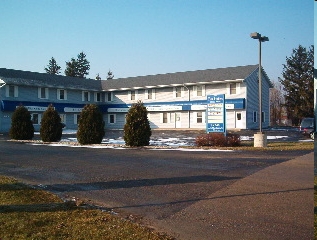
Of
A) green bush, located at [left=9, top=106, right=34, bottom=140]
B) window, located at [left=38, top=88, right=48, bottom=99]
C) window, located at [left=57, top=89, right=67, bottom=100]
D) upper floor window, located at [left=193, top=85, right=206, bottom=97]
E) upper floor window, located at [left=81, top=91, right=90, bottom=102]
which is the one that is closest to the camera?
green bush, located at [left=9, top=106, right=34, bottom=140]

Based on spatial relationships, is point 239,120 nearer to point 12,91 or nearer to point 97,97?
point 97,97

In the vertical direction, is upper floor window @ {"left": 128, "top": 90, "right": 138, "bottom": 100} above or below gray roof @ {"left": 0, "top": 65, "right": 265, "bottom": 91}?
below

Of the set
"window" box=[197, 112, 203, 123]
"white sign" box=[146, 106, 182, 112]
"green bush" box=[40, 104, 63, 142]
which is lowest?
"green bush" box=[40, 104, 63, 142]

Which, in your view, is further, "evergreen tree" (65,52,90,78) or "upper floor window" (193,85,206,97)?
"evergreen tree" (65,52,90,78)

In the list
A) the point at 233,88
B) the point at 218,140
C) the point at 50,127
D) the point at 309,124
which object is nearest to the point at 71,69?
the point at 233,88

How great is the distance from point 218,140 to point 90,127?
8.14m

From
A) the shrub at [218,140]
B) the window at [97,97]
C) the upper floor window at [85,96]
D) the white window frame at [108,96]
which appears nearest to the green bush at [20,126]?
the shrub at [218,140]

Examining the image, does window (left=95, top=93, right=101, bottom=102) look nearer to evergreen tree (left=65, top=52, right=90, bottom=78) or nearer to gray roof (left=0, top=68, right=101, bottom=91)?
gray roof (left=0, top=68, right=101, bottom=91)

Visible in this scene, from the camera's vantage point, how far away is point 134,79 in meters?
53.8

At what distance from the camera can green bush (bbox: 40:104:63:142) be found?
84.5 ft

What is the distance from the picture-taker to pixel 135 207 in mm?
6645

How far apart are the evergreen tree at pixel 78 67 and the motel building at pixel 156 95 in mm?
34977

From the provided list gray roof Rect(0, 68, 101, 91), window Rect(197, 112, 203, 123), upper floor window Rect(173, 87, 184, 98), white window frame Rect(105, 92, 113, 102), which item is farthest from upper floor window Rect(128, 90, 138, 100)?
window Rect(197, 112, 203, 123)

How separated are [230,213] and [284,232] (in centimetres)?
117
